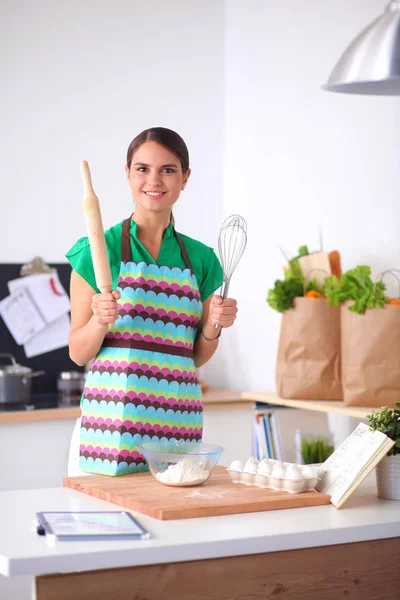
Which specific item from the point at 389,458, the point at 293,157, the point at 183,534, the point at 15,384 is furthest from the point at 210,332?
the point at 293,157

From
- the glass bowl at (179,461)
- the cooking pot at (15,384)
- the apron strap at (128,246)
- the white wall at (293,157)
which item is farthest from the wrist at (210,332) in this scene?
the cooking pot at (15,384)

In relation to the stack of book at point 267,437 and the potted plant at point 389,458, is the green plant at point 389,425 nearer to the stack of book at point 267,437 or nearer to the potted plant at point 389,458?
the potted plant at point 389,458

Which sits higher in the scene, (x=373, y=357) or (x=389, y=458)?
(x=373, y=357)

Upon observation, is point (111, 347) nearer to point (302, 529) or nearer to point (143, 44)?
point (302, 529)

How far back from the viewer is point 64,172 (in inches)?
139

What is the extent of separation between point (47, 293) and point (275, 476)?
2.08 m

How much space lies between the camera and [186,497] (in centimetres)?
153

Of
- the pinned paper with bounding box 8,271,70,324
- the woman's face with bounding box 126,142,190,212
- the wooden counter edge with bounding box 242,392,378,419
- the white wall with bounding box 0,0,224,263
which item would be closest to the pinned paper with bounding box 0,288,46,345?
the pinned paper with bounding box 8,271,70,324

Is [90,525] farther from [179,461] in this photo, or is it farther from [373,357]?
[373,357]

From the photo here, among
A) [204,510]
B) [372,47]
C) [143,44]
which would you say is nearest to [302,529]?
[204,510]

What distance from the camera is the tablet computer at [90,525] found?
4.26 feet

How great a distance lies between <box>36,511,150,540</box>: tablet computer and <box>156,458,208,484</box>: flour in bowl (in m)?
0.17

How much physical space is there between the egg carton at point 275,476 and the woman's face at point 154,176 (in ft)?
1.76

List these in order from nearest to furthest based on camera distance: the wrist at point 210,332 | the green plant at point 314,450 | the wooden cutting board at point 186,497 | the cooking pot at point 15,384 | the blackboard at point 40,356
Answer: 1. the wooden cutting board at point 186,497
2. the wrist at point 210,332
3. the green plant at point 314,450
4. the cooking pot at point 15,384
5. the blackboard at point 40,356
